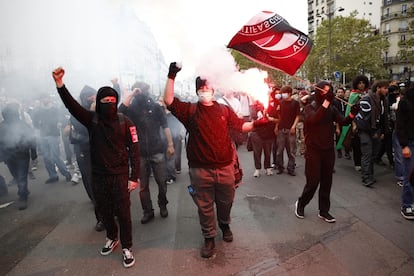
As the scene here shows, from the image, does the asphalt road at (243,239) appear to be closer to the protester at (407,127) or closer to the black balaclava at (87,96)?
the protester at (407,127)

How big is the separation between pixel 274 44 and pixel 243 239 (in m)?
2.64

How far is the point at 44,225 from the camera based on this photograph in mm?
4555

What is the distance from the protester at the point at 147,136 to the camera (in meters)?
4.39

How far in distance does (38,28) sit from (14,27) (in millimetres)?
331

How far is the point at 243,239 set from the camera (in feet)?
12.4

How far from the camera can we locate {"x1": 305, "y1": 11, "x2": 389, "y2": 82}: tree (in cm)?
3659

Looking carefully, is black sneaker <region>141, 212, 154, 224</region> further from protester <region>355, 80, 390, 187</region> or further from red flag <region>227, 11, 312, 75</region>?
protester <region>355, 80, 390, 187</region>

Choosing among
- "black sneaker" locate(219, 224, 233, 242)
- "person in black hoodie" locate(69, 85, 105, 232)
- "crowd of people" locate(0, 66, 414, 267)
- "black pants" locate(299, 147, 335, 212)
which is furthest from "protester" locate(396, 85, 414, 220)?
"person in black hoodie" locate(69, 85, 105, 232)

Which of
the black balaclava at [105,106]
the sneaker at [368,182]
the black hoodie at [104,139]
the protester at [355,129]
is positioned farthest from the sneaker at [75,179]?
the sneaker at [368,182]

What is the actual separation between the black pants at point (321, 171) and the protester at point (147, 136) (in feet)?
7.08

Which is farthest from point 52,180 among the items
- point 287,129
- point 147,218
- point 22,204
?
point 287,129

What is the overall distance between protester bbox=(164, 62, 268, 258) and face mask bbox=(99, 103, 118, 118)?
627 mm

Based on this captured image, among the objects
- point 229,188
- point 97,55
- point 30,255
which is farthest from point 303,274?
point 97,55

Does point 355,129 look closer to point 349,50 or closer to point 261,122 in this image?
point 261,122
